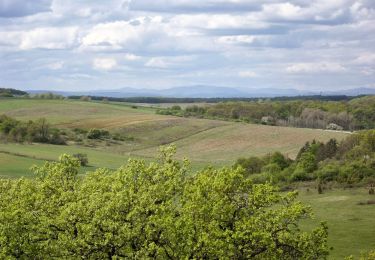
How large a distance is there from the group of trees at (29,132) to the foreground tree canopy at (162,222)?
106352 millimetres

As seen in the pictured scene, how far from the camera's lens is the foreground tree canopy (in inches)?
1192

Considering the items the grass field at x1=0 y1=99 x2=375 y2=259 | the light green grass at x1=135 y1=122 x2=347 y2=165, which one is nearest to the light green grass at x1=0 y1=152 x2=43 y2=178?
the grass field at x1=0 y1=99 x2=375 y2=259

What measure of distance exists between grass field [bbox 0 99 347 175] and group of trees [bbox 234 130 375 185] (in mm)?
6259

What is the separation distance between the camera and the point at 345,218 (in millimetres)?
77375

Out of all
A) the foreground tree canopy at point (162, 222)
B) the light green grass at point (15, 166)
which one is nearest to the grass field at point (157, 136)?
the light green grass at point (15, 166)

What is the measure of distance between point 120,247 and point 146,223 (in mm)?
1805

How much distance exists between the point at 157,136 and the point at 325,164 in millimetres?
47701

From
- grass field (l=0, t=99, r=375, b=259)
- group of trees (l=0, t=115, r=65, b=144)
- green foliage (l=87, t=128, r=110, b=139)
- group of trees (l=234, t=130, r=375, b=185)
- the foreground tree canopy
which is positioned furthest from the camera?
green foliage (l=87, t=128, r=110, b=139)

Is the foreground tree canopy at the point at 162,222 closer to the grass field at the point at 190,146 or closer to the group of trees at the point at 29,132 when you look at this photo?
the grass field at the point at 190,146

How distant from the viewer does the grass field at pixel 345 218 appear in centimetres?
6519

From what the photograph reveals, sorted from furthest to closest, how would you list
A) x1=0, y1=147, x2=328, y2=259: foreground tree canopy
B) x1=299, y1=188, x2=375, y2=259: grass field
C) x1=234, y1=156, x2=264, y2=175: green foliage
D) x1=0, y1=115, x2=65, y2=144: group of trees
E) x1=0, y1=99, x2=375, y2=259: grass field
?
x1=0, y1=115, x2=65, y2=144: group of trees < x1=234, y1=156, x2=264, y2=175: green foliage < x1=0, y1=99, x2=375, y2=259: grass field < x1=299, y1=188, x2=375, y2=259: grass field < x1=0, y1=147, x2=328, y2=259: foreground tree canopy

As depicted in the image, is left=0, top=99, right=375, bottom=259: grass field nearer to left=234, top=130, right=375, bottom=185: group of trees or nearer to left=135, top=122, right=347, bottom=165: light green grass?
left=135, top=122, right=347, bottom=165: light green grass

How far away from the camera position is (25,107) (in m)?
184

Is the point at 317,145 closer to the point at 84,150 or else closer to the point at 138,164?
the point at 84,150
